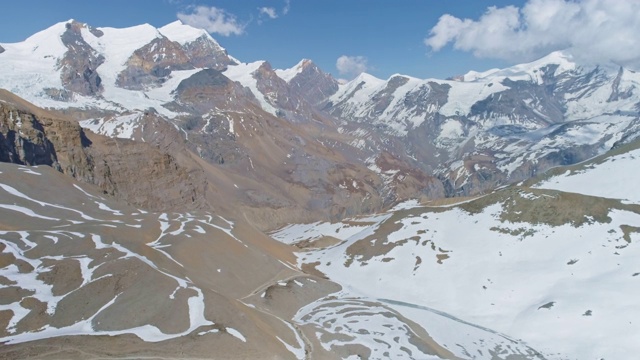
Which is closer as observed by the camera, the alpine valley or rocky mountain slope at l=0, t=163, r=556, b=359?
rocky mountain slope at l=0, t=163, r=556, b=359

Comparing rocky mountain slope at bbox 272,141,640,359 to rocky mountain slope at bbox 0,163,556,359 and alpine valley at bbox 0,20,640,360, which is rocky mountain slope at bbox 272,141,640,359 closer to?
alpine valley at bbox 0,20,640,360

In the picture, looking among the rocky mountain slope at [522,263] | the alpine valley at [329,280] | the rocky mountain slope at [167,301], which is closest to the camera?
the rocky mountain slope at [167,301]

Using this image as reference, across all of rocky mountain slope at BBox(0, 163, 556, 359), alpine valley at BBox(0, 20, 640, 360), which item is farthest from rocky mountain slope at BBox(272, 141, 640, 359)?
rocky mountain slope at BBox(0, 163, 556, 359)

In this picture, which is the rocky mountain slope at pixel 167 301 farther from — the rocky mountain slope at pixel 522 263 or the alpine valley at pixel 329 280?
the rocky mountain slope at pixel 522 263


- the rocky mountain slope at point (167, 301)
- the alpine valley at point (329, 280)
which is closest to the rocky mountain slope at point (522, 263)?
the alpine valley at point (329, 280)

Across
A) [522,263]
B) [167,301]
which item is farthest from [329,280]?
[167,301]

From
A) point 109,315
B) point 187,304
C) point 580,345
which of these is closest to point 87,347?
point 109,315

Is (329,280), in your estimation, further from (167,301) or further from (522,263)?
(167,301)

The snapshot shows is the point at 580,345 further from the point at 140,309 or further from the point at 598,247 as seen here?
the point at 140,309
